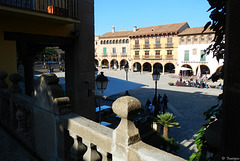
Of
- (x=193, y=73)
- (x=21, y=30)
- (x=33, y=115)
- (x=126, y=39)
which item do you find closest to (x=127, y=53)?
(x=126, y=39)

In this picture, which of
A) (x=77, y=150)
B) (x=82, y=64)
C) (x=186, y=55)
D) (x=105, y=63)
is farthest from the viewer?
(x=105, y=63)

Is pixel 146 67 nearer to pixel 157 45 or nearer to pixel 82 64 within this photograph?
pixel 157 45

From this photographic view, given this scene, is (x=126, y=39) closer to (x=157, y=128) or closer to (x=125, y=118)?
(x=157, y=128)

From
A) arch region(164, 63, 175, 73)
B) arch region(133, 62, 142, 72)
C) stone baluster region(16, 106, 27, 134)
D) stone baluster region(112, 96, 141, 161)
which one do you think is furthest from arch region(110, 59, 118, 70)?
stone baluster region(112, 96, 141, 161)

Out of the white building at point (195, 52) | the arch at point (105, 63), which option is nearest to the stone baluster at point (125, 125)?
the white building at point (195, 52)

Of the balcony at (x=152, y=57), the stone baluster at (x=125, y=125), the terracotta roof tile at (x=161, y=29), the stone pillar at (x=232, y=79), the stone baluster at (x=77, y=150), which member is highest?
the terracotta roof tile at (x=161, y=29)

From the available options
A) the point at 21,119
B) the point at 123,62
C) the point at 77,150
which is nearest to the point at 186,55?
the point at 123,62

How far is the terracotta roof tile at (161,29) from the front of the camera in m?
42.6

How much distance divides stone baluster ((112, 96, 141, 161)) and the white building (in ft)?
123

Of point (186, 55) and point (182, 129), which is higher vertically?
point (186, 55)

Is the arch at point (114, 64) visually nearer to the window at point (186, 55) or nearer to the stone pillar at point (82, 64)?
the window at point (186, 55)

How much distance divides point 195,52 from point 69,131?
40673 mm

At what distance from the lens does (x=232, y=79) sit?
1.00m

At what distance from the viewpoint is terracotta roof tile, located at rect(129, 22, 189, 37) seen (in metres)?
42.6
